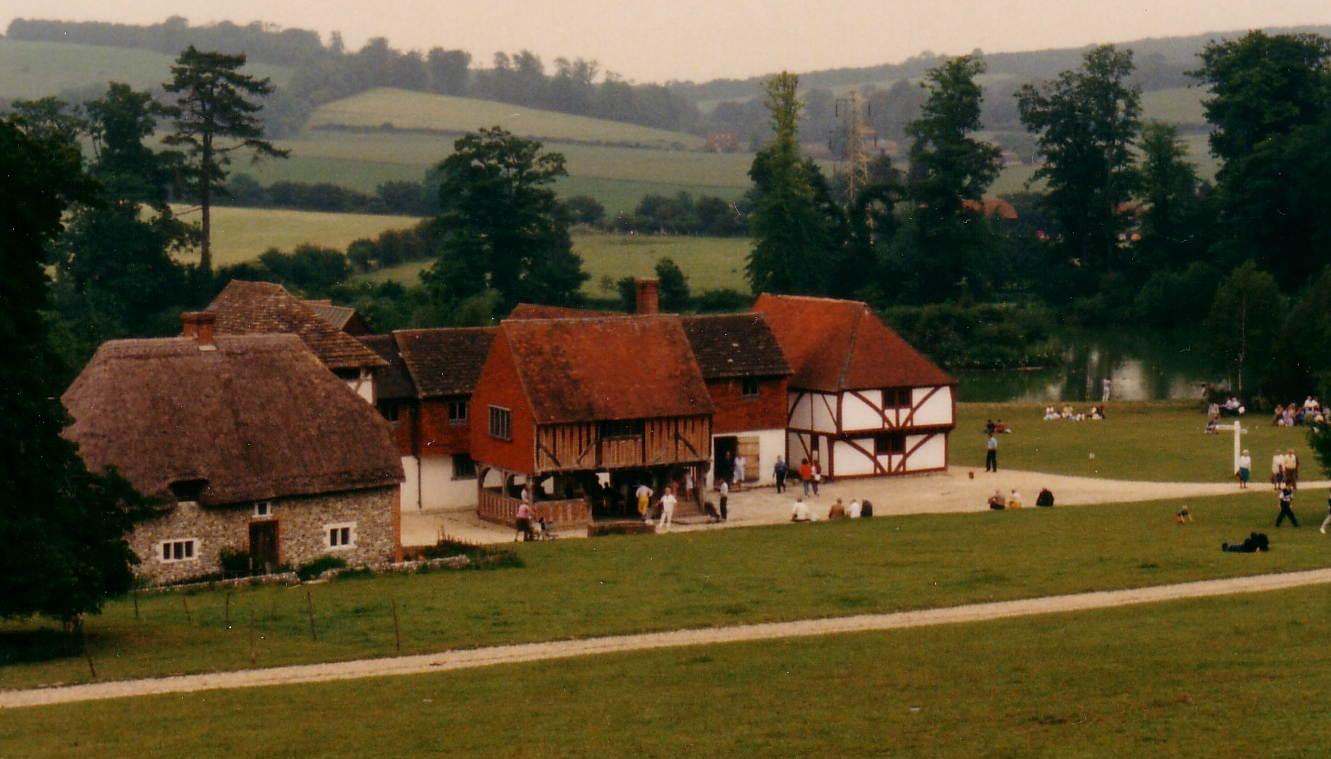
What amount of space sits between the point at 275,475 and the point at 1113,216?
270ft

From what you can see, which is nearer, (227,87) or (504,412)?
(504,412)

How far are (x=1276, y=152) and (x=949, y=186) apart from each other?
16.3 meters

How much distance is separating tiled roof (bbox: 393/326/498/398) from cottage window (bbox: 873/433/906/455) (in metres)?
10.5

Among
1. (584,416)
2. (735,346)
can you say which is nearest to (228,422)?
(584,416)

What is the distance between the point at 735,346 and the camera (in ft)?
177

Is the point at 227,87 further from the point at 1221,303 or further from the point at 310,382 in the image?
the point at 310,382


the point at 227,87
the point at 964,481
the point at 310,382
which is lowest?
the point at 964,481

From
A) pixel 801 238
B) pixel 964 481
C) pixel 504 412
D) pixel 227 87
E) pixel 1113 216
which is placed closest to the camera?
pixel 504 412

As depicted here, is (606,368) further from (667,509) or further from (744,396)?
(744,396)

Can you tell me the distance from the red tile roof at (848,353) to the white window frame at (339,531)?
17215 mm

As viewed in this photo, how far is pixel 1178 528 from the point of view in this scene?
40719mm

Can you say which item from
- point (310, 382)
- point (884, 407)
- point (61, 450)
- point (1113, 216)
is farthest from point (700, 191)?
point (61, 450)

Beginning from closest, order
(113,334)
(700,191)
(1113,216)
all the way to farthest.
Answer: (113,334) → (1113,216) → (700,191)

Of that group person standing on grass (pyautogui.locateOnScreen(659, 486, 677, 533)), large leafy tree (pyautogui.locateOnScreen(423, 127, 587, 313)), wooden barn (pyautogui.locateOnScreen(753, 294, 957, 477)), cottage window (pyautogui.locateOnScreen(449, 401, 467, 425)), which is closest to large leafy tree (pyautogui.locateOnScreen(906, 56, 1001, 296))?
large leafy tree (pyautogui.locateOnScreen(423, 127, 587, 313))
